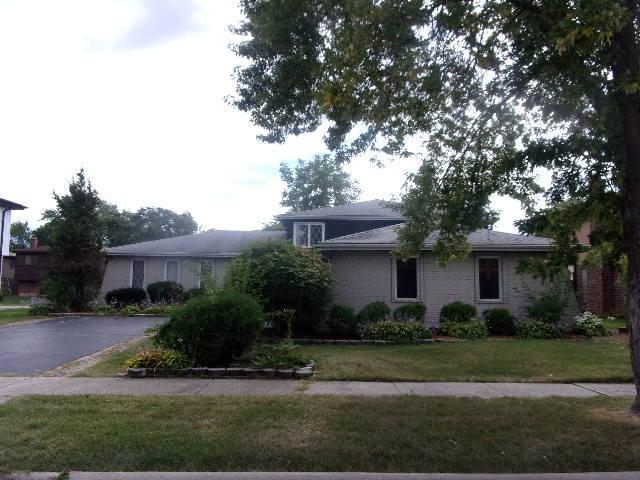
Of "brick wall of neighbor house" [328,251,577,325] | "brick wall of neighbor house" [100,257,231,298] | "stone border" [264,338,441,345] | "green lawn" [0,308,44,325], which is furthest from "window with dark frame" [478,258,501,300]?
"green lawn" [0,308,44,325]

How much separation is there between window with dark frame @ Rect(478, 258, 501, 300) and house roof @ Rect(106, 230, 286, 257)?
33.4 feet

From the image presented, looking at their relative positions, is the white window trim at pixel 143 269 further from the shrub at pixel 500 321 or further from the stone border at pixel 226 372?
the stone border at pixel 226 372

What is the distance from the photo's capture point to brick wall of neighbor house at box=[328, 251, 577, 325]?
16578 mm

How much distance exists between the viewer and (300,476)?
15.8 ft

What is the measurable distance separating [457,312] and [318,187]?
131 ft

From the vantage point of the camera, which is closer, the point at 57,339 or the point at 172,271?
the point at 57,339

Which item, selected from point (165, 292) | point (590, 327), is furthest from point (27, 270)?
point (590, 327)

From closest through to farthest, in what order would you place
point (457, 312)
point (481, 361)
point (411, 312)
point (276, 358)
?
1. point (276, 358)
2. point (481, 361)
3. point (411, 312)
4. point (457, 312)

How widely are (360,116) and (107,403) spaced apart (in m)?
5.16

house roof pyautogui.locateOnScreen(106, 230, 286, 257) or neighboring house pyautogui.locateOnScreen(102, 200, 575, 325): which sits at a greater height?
house roof pyautogui.locateOnScreen(106, 230, 286, 257)

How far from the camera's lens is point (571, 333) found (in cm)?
1598

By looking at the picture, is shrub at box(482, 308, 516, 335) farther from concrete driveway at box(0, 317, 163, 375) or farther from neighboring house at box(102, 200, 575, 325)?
concrete driveway at box(0, 317, 163, 375)

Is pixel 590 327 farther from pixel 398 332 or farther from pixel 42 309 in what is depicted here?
pixel 42 309

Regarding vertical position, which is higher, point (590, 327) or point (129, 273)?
point (129, 273)
